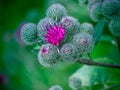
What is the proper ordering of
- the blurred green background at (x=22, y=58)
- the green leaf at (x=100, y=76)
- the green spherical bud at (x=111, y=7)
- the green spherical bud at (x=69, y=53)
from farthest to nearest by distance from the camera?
1. the blurred green background at (x=22, y=58)
2. the green leaf at (x=100, y=76)
3. the green spherical bud at (x=111, y=7)
4. the green spherical bud at (x=69, y=53)

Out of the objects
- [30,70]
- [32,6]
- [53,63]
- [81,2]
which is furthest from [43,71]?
[53,63]

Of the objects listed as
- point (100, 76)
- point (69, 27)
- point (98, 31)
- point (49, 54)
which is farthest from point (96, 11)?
point (100, 76)

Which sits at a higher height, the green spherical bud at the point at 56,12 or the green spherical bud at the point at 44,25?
the green spherical bud at the point at 56,12

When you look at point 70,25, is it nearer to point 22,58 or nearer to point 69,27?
point 69,27

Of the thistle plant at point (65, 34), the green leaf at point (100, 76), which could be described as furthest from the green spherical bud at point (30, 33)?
the green leaf at point (100, 76)

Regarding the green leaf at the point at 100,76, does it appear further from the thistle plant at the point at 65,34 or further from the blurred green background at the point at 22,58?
the thistle plant at the point at 65,34

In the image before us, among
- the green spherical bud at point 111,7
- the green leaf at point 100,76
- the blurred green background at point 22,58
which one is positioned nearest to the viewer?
the green spherical bud at point 111,7

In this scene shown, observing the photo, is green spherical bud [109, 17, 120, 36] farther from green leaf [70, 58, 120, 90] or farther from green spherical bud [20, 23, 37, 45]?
green leaf [70, 58, 120, 90]
